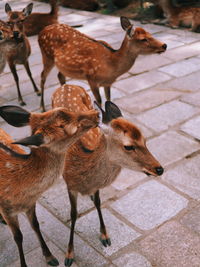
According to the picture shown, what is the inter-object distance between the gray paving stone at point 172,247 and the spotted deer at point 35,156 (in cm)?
114

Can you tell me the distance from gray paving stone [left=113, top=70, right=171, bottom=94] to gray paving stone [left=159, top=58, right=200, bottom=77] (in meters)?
0.19

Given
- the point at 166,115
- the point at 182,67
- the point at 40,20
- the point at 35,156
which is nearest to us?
the point at 35,156

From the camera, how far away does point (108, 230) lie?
11.6 feet

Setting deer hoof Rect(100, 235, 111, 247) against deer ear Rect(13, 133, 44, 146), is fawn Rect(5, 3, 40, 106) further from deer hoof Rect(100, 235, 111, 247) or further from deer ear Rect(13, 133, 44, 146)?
deer ear Rect(13, 133, 44, 146)

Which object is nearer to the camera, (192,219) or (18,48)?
(192,219)

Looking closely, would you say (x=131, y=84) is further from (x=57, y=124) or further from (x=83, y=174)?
(x=57, y=124)

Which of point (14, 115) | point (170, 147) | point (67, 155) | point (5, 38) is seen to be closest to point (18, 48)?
point (5, 38)

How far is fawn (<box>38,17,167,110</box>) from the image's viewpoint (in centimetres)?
510

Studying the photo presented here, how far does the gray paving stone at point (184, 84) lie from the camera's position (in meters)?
6.28

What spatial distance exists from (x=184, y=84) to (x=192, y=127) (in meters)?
1.51

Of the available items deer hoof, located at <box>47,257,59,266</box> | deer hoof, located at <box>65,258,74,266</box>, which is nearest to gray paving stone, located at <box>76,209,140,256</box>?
deer hoof, located at <box>65,258,74,266</box>

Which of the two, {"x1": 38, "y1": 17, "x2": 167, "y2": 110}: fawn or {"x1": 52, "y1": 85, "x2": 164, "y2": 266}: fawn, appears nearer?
{"x1": 52, "y1": 85, "x2": 164, "y2": 266}: fawn

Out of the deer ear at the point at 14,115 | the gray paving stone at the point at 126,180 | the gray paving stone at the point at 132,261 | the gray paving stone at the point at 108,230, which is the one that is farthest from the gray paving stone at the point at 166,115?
the deer ear at the point at 14,115

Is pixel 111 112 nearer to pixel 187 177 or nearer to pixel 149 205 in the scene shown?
pixel 149 205
